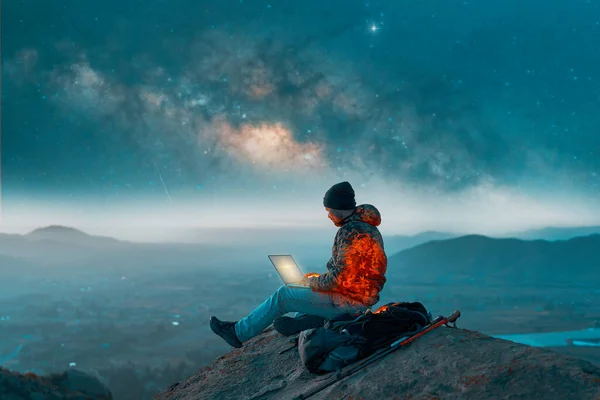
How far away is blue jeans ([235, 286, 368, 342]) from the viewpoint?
6.12 meters

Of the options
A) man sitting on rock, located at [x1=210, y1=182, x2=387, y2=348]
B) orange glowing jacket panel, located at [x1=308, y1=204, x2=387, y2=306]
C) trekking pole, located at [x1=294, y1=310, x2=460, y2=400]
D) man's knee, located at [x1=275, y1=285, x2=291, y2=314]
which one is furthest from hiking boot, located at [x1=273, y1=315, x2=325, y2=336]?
trekking pole, located at [x1=294, y1=310, x2=460, y2=400]

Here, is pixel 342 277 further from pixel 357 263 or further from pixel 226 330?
pixel 226 330

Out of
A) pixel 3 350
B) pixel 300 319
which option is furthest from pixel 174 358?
pixel 300 319

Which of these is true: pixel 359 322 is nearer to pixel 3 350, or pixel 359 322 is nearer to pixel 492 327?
pixel 492 327

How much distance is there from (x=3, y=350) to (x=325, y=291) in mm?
171845

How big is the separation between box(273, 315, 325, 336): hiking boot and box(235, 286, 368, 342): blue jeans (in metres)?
0.85

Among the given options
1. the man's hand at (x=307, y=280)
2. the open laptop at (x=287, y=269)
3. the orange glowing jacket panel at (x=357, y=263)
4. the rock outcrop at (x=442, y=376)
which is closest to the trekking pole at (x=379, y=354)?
the rock outcrop at (x=442, y=376)

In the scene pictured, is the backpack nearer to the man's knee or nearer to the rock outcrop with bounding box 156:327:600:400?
the rock outcrop with bounding box 156:327:600:400

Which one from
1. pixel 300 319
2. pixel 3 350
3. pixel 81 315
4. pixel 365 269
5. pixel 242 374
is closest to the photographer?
pixel 365 269

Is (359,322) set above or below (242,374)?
above

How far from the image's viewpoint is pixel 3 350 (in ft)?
449

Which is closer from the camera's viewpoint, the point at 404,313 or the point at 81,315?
the point at 404,313

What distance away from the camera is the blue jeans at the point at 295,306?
20.1 ft

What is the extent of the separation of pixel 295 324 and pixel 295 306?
110cm
